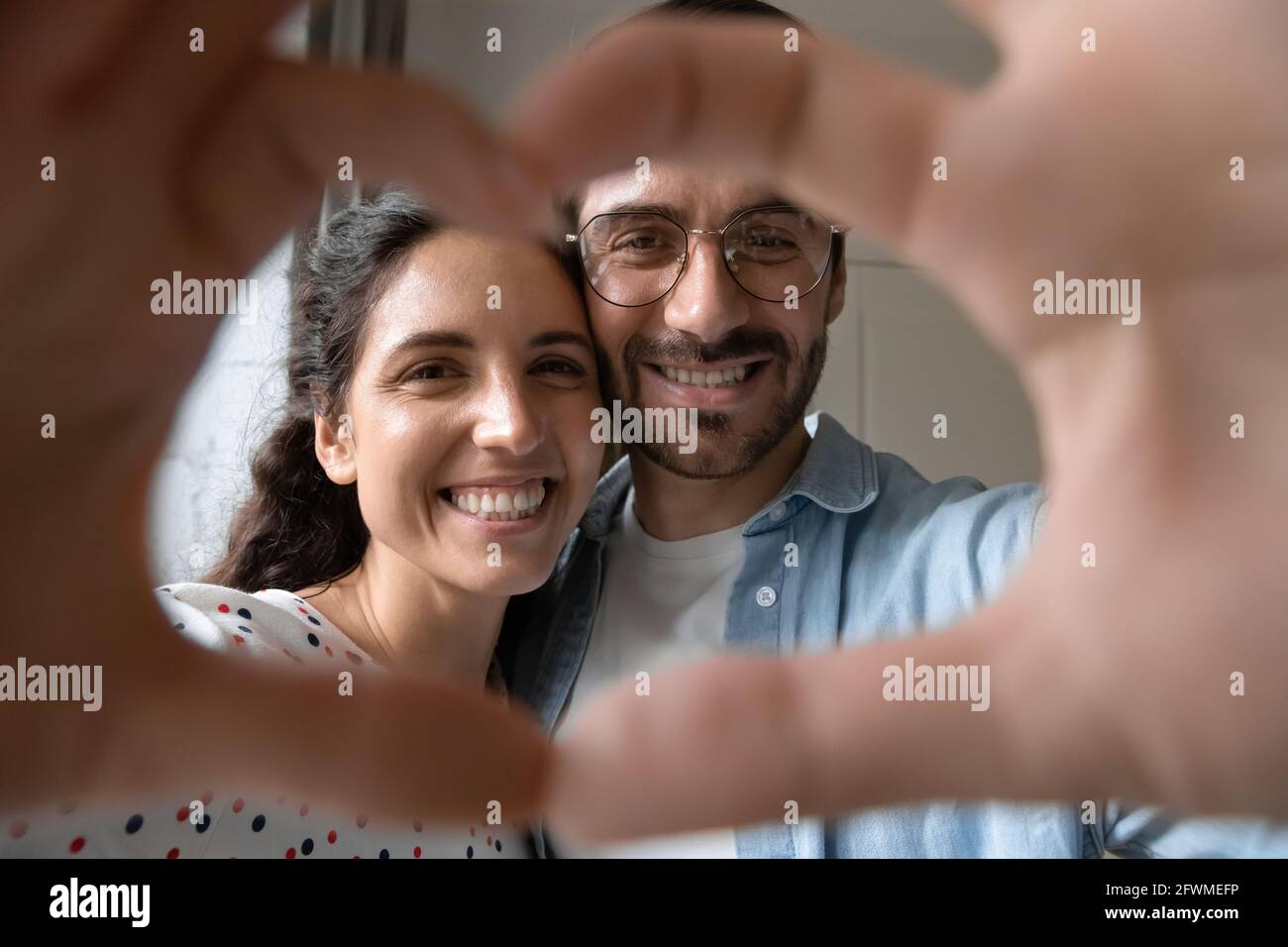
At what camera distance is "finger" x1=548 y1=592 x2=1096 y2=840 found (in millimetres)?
202

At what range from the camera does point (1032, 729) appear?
8.2 inches

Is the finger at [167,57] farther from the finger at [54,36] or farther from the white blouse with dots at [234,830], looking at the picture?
the white blouse with dots at [234,830]

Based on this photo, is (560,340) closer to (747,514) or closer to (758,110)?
(747,514)

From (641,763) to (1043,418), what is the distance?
12cm

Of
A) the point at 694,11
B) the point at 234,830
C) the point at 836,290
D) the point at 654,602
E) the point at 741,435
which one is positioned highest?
the point at 694,11

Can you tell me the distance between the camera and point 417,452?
19.3 inches

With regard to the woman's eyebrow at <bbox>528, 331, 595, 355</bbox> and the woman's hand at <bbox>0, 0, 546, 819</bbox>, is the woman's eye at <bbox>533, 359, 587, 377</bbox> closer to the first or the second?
the woman's eyebrow at <bbox>528, 331, 595, 355</bbox>

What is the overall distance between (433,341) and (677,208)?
0.18m

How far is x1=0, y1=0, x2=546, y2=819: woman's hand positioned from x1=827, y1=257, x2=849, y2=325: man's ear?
469 mm

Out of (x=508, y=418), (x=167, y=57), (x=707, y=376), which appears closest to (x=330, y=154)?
(x=167, y=57)

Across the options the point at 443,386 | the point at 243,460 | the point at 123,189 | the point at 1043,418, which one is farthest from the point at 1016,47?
the point at 243,460

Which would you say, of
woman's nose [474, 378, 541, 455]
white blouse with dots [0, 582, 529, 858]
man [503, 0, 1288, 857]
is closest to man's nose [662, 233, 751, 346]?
→ man [503, 0, 1288, 857]

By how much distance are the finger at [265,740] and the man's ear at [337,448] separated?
314mm

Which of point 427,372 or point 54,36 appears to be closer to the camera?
point 54,36
